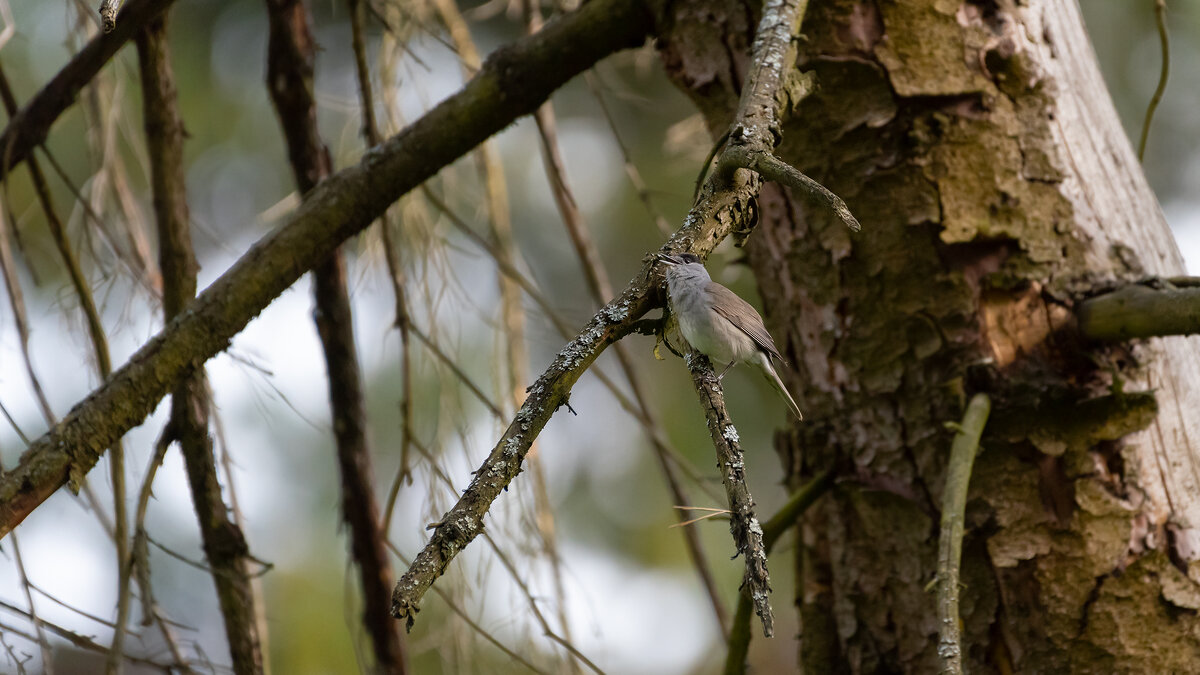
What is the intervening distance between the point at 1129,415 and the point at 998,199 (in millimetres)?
516

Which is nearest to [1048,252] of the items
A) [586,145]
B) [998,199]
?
[998,199]

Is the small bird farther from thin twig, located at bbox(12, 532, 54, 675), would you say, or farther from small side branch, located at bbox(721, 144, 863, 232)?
thin twig, located at bbox(12, 532, 54, 675)

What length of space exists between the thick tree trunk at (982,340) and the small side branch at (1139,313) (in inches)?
2.3

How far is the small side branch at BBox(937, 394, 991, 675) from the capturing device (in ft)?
4.49

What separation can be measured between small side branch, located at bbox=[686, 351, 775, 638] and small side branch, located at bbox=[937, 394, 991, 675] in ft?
1.62

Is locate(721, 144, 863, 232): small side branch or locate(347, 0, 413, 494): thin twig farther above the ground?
locate(347, 0, 413, 494): thin twig

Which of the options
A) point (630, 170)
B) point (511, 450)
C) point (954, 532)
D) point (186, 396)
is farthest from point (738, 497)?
point (630, 170)

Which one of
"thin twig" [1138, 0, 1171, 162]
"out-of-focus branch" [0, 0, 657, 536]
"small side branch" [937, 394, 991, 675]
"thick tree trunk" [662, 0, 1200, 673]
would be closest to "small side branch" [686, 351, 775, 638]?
"small side branch" [937, 394, 991, 675]

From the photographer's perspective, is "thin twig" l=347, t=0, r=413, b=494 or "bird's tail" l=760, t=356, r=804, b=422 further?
"thin twig" l=347, t=0, r=413, b=494

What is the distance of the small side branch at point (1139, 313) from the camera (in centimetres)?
161

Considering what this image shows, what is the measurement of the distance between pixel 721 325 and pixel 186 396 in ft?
3.77

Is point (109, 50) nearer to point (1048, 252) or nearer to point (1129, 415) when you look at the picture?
point (1048, 252)

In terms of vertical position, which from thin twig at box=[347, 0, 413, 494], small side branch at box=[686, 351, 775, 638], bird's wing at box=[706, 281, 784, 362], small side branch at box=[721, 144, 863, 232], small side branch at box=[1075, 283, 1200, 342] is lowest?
small side branch at box=[686, 351, 775, 638]

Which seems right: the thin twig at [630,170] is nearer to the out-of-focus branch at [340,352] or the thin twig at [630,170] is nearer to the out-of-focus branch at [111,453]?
the out-of-focus branch at [340,352]
